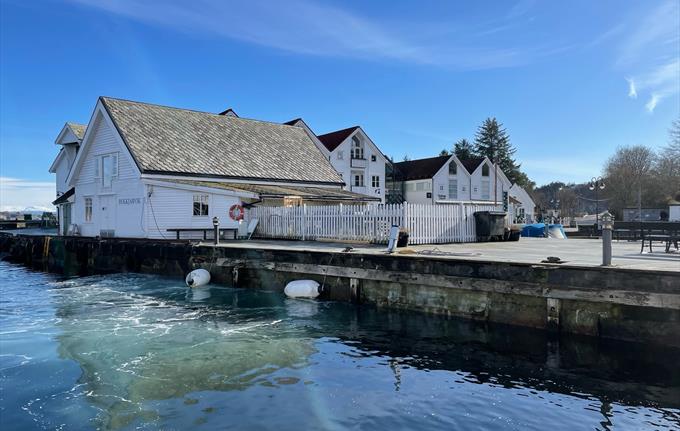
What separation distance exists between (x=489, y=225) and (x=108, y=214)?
1930cm

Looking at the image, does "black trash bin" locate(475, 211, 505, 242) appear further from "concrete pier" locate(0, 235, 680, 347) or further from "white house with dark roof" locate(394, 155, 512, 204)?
"white house with dark roof" locate(394, 155, 512, 204)

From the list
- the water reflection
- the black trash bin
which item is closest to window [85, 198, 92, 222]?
the water reflection

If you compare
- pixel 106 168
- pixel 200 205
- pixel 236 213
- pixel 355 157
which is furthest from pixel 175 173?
pixel 355 157

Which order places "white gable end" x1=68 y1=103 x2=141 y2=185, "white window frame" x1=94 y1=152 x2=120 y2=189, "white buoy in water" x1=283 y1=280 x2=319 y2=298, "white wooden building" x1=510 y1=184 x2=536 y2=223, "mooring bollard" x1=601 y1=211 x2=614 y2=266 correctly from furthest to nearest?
1. "white wooden building" x1=510 y1=184 x2=536 y2=223
2. "white window frame" x1=94 y1=152 x2=120 y2=189
3. "white gable end" x1=68 y1=103 x2=141 y2=185
4. "white buoy in water" x1=283 y1=280 x2=319 y2=298
5. "mooring bollard" x1=601 y1=211 x2=614 y2=266

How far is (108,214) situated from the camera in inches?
1040

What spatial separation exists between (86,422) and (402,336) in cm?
589

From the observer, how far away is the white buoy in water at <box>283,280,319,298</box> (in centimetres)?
1373

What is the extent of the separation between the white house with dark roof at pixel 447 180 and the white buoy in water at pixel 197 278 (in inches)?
1489

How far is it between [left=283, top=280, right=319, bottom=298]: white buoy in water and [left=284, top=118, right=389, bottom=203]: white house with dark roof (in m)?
32.0

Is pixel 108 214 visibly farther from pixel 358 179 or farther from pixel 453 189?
pixel 453 189

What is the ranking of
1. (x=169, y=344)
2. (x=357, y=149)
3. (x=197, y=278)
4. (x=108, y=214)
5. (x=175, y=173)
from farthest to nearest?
(x=357, y=149) → (x=108, y=214) → (x=175, y=173) → (x=197, y=278) → (x=169, y=344)

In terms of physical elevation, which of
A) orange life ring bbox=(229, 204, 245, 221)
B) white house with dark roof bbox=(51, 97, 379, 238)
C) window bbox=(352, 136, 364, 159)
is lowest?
orange life ring bbox=(229, 204, 245, 221)

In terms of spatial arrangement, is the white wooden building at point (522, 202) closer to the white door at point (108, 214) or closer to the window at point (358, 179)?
the window at point (358, 179)

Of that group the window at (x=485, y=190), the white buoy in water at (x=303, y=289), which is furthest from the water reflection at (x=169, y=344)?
the window at (x=485, y=190)
